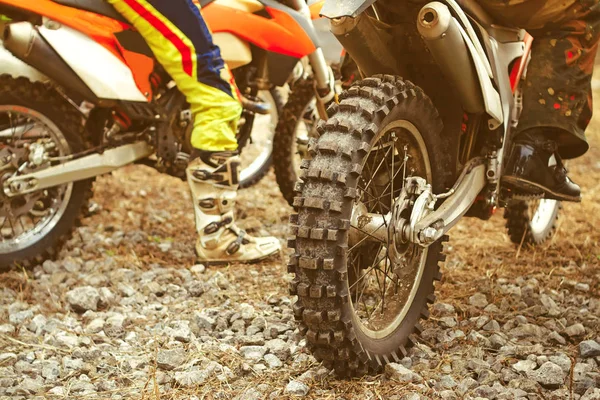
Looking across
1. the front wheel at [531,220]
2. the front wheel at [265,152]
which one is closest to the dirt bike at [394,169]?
the front wheel at [531,220]

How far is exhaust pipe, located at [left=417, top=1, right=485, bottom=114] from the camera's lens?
2.32 meters

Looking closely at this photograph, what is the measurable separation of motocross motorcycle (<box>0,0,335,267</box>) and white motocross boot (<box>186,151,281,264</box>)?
30cm

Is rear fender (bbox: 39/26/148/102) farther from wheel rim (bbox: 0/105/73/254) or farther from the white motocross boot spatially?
the white motocross boot

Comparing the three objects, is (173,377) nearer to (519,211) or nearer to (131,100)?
(131,100)

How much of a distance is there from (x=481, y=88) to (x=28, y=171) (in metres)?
2.04

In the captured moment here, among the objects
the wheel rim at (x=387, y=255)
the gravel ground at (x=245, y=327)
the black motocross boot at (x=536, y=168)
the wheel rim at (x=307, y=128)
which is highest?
the wheel rim at (x=307, y=128)

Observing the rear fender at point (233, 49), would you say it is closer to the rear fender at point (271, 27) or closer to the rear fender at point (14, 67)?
the rear fender at point (271, 27)

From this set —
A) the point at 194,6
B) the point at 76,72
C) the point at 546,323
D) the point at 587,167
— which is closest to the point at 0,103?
the point at 76,72

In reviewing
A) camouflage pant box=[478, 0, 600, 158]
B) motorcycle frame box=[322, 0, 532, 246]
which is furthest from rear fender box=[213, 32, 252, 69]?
camouflage pant box=[478, 0, 600, 158]

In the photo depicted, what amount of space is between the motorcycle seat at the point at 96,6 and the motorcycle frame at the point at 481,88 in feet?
4.38

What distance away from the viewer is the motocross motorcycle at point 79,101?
11.0 feet

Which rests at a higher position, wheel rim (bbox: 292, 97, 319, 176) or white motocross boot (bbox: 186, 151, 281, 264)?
wheel rim (bbox: 292, 97, 319, 176)

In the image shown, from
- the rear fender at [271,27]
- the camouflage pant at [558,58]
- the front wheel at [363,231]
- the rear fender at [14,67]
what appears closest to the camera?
the front wheel at [363,231]

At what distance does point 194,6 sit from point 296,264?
1572 millimetres
